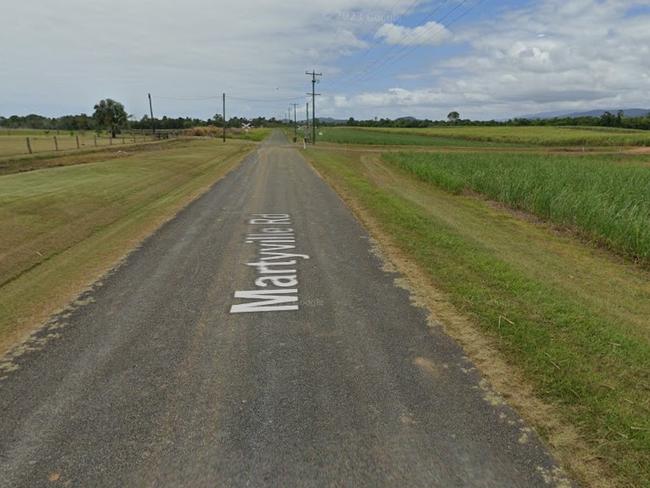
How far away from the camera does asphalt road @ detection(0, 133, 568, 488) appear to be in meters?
2.71

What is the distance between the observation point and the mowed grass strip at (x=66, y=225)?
5812mm

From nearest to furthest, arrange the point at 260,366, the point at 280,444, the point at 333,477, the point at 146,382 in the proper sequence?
1. the point at 333,477
2. the point at 280,444
3. the point at 146,382
4. the point at 260,366

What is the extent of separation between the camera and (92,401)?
3.40m

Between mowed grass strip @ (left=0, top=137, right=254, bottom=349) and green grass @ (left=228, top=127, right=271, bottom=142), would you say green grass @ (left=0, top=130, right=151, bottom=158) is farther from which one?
green grass @ (left=228, top=127, right=271, bottom=142)

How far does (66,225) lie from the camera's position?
1005 centimetres

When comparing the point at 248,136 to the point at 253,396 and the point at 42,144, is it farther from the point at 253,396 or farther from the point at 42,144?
the point at 253,396

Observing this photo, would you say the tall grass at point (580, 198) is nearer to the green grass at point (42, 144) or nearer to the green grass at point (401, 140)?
the green grass at point (42, 144)

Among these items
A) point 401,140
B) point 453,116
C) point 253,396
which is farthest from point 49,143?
point 453,116

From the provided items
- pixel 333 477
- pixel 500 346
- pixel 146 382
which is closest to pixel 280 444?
pixel 333 477

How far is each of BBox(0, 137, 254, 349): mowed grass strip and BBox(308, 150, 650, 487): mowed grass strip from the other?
5.38m

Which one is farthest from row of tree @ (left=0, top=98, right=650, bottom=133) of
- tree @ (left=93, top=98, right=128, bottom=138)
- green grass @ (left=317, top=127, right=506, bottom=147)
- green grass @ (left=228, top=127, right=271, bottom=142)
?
green grass @ (left=317, top=127, right=506, bottom=147)

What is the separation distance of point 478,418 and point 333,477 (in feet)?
4.09

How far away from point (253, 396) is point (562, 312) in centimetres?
383

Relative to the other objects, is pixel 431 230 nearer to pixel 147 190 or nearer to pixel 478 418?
pixel 478 418
